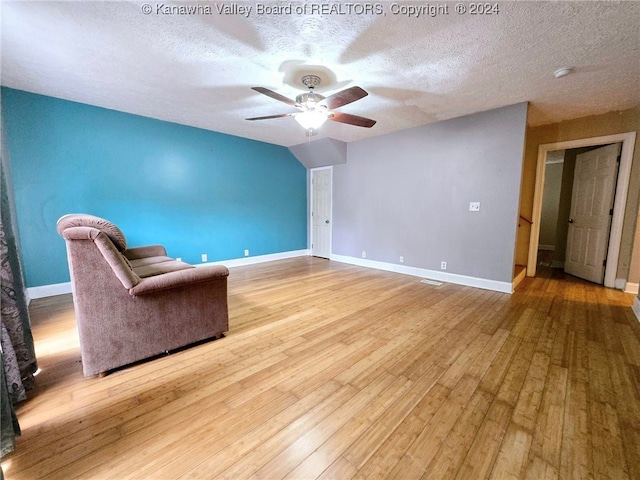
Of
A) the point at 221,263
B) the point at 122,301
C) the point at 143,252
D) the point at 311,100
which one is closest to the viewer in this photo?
the point at 122,301

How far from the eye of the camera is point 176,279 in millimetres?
1915

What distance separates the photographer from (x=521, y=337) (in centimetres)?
230

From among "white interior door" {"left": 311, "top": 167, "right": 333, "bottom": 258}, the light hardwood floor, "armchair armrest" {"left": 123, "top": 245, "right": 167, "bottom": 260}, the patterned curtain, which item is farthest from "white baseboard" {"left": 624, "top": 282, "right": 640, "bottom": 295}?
"armchair armrest" {"left": 123, "top": 245, "right": 167, "bottom": 260}

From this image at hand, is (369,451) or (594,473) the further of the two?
(369,451)

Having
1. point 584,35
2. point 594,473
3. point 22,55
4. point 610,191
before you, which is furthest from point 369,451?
point 610,191

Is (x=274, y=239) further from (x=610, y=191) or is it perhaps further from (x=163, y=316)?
(x=610, y=191)

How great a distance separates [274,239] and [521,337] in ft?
14.7

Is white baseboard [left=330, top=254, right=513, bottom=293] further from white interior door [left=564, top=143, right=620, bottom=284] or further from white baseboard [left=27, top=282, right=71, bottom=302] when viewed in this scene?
white baseboard [left=27, top=282, right=71, bottom=302]

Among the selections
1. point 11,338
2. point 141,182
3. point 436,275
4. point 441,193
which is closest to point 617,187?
point 441,193

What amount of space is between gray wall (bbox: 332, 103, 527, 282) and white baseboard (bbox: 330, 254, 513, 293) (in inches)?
3.1

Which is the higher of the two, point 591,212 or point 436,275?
point 591,212

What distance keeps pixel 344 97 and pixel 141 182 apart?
3.44m

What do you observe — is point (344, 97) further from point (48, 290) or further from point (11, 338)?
point (48, 290)

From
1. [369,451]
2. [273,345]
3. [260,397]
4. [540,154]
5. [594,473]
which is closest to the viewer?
[594,473]
